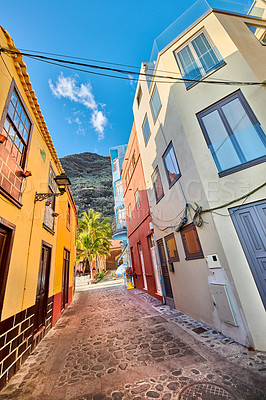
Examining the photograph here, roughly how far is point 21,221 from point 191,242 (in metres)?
4.65

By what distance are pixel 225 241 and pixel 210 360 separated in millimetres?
2218

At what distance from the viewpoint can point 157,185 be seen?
26.0ft

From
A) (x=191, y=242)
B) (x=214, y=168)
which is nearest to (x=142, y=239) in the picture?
(x=191, y=242)

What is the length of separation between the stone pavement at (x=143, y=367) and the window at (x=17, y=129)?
440 cm

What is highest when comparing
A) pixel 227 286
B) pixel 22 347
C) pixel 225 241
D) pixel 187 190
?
pixel 187 190

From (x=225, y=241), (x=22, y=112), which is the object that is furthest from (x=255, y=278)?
(x=22, y=112)

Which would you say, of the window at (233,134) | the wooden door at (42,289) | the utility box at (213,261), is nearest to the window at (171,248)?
the utility box at (213,261)

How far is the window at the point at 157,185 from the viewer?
7.51 m

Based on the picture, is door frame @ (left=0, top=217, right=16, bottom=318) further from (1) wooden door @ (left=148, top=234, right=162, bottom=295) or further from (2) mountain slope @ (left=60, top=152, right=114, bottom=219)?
(2) mountain slope @ (left=60, top=152, right=114, bottom=219)

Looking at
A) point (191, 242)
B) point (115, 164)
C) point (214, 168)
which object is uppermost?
point (115, 164)

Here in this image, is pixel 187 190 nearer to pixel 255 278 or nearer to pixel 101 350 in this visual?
pixel 255 278

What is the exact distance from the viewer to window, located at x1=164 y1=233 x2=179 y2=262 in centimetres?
620

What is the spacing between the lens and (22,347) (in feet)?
11.7

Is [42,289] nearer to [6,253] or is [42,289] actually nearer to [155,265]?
[6,253]
